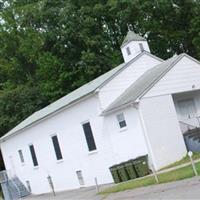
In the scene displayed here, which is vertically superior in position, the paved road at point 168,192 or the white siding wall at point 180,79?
the white siding wall at point 180,79

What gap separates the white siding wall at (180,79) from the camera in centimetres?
2575

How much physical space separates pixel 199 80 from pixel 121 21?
22.1 meters

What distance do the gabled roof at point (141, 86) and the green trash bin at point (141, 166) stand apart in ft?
9.59

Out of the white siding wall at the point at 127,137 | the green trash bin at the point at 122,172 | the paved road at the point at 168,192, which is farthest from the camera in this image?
the white siding wall at the point at 127,137

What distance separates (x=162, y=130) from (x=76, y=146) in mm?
7050

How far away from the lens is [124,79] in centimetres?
2858

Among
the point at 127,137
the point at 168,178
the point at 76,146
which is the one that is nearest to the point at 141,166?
the point at 127,137

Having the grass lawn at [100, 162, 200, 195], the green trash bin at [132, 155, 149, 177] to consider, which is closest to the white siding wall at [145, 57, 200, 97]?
the green trash bin at [132, 155, 149, 177]

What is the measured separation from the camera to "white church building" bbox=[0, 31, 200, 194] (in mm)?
24844

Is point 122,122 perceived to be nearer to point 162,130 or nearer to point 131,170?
point 162,130

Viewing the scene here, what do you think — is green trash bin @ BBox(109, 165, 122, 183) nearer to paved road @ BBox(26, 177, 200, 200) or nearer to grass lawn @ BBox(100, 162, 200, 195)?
grass lawn @ BBox(100, 162, 200, 195)

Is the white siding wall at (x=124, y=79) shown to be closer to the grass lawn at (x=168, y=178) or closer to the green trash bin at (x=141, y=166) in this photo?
the green trash bin at (x=141, y=166)

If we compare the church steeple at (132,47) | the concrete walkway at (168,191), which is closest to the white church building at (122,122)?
the church steeple at (132,47)

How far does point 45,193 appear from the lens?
34844 millimetres
